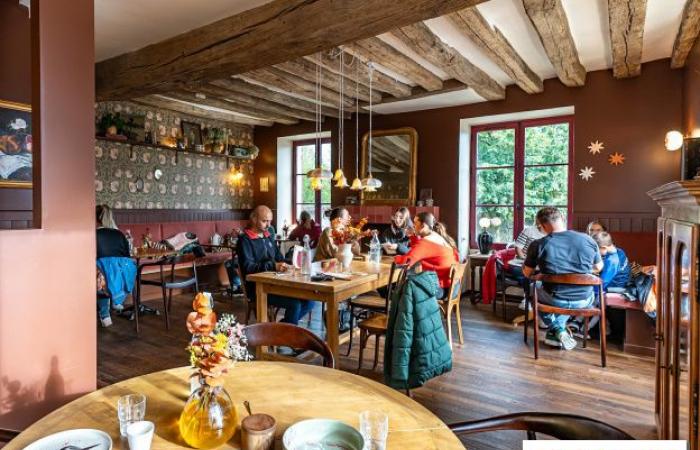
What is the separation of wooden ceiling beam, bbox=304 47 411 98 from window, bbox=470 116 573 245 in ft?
5.05

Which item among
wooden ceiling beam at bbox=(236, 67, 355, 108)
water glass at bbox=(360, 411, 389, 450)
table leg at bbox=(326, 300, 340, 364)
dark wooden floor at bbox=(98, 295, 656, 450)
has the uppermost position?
wooden ceiling beam at bbox=(236, 67, 355, 108)

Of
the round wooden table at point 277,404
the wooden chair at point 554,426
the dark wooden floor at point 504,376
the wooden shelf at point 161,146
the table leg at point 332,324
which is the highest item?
the wooden shelf at point 161,146

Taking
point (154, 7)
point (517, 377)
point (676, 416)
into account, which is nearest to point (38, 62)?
point (154, 7)

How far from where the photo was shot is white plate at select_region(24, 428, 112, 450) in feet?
3.49

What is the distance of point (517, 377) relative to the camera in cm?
337

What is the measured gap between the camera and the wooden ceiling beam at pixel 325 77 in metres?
4.67

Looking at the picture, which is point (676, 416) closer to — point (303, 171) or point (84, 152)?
point (84, 152)

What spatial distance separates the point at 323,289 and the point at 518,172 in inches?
166

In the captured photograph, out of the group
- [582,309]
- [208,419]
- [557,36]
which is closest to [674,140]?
[557,36]

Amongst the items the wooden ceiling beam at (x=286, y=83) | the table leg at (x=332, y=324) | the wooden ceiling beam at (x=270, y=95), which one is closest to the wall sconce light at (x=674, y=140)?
the wooden ceiling beam at (x=286, y=83)

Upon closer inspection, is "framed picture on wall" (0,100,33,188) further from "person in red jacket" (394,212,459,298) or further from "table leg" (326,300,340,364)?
"person in red jacket" (394,212,459,298)

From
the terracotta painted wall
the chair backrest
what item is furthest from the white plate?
the terracotta painted wall

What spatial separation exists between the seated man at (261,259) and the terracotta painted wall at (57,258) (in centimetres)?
170

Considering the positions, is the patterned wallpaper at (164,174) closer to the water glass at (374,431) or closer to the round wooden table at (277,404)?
the round wooden table at (277,404)
